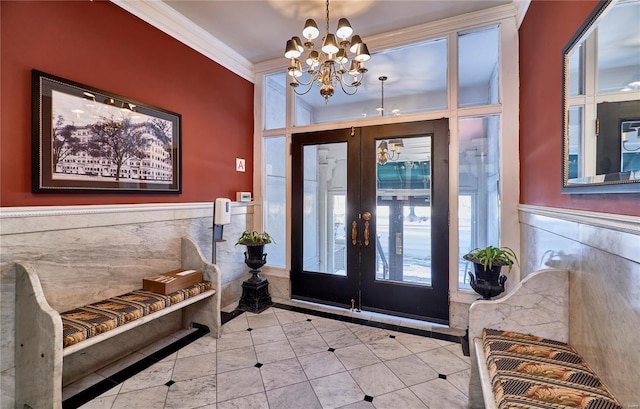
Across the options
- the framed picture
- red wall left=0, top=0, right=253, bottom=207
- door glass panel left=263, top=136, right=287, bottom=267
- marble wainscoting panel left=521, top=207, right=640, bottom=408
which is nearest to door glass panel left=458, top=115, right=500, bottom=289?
marble wainscoting panel left=521, top=207, right=640, bottom=408

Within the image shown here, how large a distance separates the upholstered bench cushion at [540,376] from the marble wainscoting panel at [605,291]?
0.21 ft

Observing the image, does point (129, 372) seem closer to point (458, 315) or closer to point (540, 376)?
point (540, 376)

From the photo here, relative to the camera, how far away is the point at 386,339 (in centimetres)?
272

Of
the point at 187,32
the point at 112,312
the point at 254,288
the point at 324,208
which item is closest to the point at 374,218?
the point at 324,208

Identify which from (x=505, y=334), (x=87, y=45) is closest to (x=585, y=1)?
(x=505, y=334)

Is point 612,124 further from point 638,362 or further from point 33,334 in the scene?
point 33,334

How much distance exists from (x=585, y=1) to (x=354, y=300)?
310cm

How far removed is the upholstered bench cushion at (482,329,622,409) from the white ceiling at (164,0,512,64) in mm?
2926

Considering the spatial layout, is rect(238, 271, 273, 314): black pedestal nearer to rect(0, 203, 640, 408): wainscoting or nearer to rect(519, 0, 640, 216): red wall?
rect(0, 203, 640, 408): wainscoting

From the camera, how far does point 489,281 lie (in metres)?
2.36

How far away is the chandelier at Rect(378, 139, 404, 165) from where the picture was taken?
10.6ft

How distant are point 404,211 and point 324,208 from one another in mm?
1029

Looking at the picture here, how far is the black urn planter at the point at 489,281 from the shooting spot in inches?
92.0

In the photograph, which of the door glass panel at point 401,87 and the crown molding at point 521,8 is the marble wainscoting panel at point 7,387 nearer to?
the door glass panel at point 401,87
